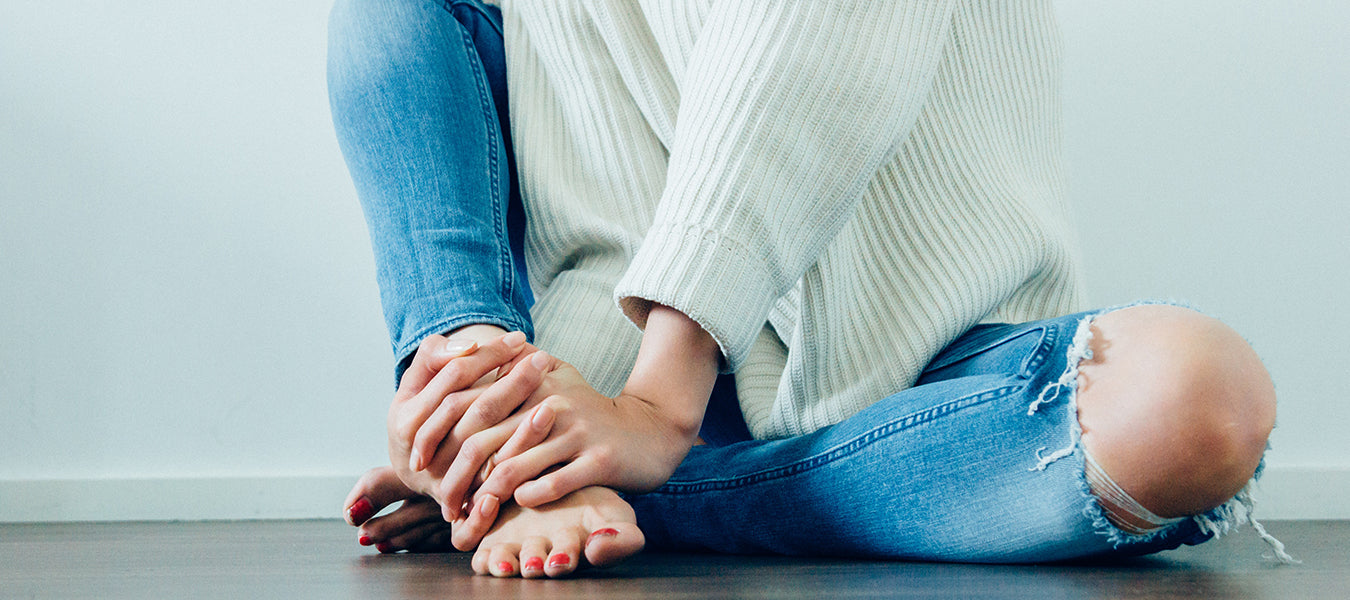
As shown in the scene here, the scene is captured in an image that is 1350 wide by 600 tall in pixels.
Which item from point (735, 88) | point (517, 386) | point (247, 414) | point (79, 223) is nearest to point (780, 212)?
point (735, 88)

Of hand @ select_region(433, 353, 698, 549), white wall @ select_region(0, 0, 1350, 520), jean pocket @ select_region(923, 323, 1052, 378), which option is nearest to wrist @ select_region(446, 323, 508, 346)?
hand @ select_region(433, 353, 698, 549)

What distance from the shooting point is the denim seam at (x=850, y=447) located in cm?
53

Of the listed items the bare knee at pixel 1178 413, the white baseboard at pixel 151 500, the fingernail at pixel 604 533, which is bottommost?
the white baseboard at pixel 151 500

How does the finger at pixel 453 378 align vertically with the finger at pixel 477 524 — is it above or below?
above

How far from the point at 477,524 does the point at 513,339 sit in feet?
0.37

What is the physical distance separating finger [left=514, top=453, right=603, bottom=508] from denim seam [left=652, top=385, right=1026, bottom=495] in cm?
16

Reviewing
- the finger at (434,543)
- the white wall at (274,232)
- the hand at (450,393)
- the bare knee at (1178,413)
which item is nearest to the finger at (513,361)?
the hand at (450,393)

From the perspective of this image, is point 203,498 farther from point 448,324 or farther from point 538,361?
point 538,361

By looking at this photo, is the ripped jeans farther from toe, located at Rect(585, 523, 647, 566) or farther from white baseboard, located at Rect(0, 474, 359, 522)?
white baseboard, located at Rect(0, 474, 359, 522)

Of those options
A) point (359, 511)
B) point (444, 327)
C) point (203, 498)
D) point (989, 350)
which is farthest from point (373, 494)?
point (203, 498)

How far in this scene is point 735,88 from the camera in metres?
0.57

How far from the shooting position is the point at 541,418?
0.51 m

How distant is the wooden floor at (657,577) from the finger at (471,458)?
0.16 feet

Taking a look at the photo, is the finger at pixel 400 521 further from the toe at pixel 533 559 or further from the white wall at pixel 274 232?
the white wall at pixel 274 232
